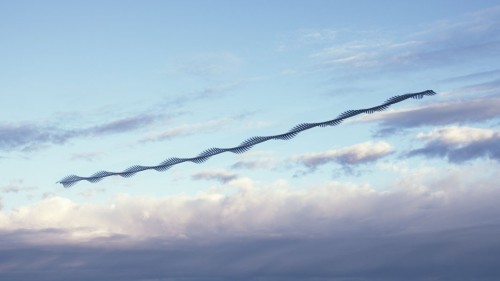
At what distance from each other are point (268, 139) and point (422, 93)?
1028 centimetres

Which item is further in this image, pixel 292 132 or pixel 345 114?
pixel 292 132

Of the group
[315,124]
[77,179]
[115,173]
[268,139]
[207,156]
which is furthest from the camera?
[77,179]

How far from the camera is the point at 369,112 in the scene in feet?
135

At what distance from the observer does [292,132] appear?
4459cm

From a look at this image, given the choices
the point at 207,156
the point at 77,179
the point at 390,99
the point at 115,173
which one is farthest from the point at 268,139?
the point at 77,179

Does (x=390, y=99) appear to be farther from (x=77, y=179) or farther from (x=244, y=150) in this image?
(x=77, y=179)

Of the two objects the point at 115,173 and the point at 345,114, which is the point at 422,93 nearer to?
the point at 345,114

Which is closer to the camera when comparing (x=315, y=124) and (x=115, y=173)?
(x=315, y=124)

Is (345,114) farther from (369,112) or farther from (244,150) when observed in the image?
(244,150)

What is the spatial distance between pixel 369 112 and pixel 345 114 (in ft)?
4.61

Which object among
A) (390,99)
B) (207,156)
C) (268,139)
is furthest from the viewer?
(207,156)

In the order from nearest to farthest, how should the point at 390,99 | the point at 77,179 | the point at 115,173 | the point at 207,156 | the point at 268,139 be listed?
1. the point at 390,99
2. the point at 268,139
3. the point at 207,156
4. the point at 115,173
5. the point at 77,179

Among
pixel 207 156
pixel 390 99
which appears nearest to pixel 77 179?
pixel 207 156

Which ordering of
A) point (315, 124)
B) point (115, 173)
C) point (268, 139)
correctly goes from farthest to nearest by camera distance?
1. point (115, 173)
2. point (268, 139)
3. point (315, 124)
